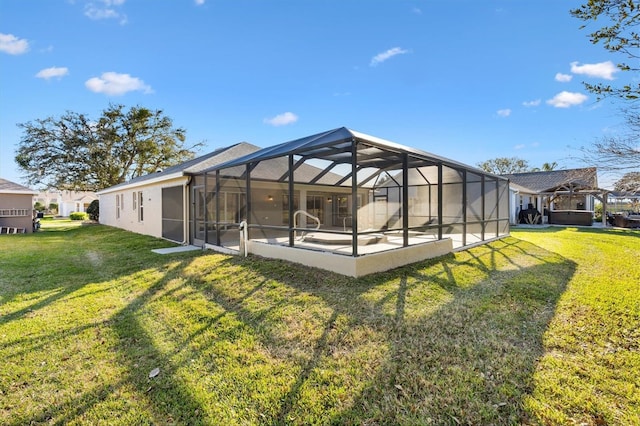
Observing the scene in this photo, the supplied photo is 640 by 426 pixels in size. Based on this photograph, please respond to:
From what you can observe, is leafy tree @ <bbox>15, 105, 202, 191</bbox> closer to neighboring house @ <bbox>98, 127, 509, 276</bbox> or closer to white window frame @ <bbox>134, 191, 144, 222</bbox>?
white window frame @ <bbox>134, 191, 144, 222</bbox>

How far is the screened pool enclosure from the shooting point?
6.44 meters

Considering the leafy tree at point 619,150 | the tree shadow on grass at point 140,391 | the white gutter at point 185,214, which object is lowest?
the tree shadow on grass at point 140,391

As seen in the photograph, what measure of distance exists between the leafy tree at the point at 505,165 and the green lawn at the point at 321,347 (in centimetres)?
3822

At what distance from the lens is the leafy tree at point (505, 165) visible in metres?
39.5

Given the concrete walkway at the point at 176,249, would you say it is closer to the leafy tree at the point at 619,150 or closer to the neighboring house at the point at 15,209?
the leafy tree at the point at 619,150

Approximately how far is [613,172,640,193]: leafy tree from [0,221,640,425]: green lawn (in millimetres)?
1778

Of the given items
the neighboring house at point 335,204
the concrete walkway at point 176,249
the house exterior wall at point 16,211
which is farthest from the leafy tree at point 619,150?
the house exterior wall at point 16,211

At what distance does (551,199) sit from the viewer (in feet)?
71.4

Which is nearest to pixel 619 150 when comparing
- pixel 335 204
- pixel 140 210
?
pixel 335 204

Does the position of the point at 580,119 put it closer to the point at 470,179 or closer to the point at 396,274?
the point at 470,179

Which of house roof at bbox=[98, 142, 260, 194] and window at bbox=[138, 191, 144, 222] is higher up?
house roof at bbox=[98, 142, 260, 194]

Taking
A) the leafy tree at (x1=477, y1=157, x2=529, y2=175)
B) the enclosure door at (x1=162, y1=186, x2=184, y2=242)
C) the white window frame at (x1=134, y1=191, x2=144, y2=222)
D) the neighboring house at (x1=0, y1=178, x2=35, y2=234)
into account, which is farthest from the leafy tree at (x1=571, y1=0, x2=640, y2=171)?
Answer: the leafy tree at (x1=477, y1=157, x2=529, y2=175)

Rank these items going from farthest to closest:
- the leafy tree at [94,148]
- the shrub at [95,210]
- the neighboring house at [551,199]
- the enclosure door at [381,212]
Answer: the shrub at [95,210]
the leafy tree at [94,148]
the neighboring house at [551,199]
the enclosure door at [381,212]

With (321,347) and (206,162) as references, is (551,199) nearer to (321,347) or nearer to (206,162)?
(206,162)
